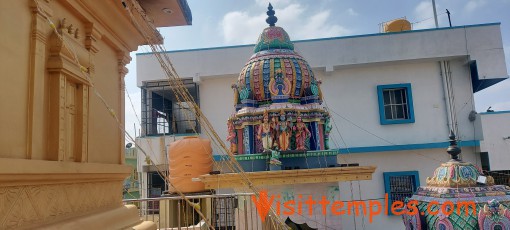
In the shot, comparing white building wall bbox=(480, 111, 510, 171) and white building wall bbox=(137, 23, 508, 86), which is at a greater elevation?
white building wall bbox=(137, 23, 508, 86)

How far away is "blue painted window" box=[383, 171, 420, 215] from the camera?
13.1 m

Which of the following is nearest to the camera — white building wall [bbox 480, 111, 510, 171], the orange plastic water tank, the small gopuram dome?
the small gopuram dome

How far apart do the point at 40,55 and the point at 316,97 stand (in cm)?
776

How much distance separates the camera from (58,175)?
2.54 metres

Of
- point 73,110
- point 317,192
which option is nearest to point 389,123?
point 317,192

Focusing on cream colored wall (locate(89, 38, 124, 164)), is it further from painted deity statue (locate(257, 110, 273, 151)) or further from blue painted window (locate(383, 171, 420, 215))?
blue painted window (locate(383, 171, 420, 215))

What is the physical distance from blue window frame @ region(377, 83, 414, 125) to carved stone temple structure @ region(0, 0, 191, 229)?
37.5 feet

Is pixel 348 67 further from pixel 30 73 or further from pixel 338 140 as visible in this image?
pixel 30 73

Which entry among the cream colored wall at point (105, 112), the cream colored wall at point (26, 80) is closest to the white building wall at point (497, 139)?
the cream colored wall at point (105, 112)

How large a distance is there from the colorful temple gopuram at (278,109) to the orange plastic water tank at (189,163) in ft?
5.90

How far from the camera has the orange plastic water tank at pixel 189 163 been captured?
11.1m

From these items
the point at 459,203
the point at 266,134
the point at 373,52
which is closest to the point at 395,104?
the point at 373,52

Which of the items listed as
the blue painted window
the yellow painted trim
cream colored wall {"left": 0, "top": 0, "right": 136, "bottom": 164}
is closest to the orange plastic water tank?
the yellow painted trim

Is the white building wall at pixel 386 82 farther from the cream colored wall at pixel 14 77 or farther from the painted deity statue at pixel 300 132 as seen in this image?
the cream colored wall at pixel 14 77
